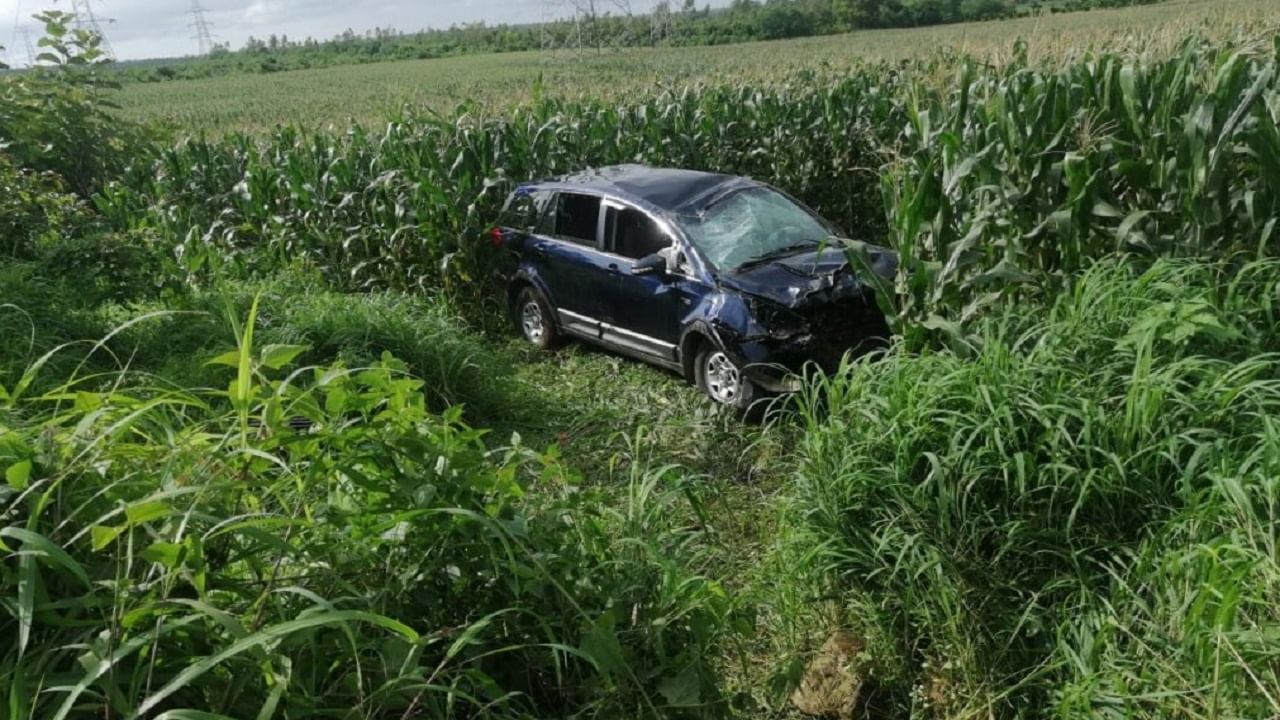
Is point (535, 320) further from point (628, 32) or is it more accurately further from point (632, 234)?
point (628, 32)

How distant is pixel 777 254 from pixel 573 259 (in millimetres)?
2123

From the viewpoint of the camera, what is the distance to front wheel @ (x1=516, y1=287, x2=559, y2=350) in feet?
29.6

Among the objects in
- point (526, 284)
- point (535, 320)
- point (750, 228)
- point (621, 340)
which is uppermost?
point (750, 228)

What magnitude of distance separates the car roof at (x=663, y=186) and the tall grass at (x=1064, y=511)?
3.67m

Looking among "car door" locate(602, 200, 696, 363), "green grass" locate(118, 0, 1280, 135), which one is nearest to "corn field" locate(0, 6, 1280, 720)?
"car door" locate(602, 200, 696, 363)

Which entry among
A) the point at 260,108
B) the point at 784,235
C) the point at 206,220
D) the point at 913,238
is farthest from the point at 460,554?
the point at 260,108

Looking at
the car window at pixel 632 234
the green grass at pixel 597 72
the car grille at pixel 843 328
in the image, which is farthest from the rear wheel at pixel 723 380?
the green grass at pixel 597 72

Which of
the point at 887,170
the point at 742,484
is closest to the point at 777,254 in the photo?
the point at 887,170

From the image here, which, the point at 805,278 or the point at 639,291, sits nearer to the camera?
the point at 805,278

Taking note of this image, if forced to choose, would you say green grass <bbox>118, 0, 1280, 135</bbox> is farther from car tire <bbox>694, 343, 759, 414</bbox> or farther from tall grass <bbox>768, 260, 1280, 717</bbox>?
tall grass <bbox>768, 260, 1280, 717</bbox>

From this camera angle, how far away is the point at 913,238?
17.3ft

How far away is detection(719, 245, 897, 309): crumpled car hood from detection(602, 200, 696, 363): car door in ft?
1.67

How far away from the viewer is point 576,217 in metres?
8.55

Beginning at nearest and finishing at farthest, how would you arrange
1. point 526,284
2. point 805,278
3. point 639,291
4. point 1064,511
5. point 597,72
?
point 1064,511
point 805,278
point 639,291
point 526,284
point 597,72
